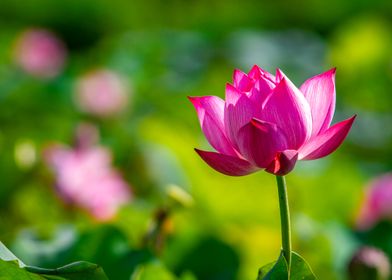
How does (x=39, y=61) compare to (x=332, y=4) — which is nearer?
(x=39, y=61)

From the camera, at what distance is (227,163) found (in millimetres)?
883

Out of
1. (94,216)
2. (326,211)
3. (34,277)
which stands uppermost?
(34,277)

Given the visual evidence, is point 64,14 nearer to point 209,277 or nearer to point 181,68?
point 181,68

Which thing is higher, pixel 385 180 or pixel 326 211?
pixel 385 180

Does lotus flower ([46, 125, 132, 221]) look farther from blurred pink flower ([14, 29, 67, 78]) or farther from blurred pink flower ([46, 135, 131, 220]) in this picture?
blurred pink flower ([14, 29, 67, 78])

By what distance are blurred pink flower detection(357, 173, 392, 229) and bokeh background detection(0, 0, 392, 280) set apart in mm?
21

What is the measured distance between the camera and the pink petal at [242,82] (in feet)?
3.04

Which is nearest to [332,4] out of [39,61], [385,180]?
[39,61]

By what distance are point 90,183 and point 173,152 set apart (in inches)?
28.0

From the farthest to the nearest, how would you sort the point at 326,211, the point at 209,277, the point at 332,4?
the point at 332,4
the point at 326,211
the point at 209,277

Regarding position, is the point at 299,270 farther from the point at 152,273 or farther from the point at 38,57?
the point at 38,57

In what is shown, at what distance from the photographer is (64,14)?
20.1 ft

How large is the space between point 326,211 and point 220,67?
6.67ft

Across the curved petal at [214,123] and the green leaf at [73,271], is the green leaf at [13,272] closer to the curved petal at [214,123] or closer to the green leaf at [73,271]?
the green leaf at [73,271]
